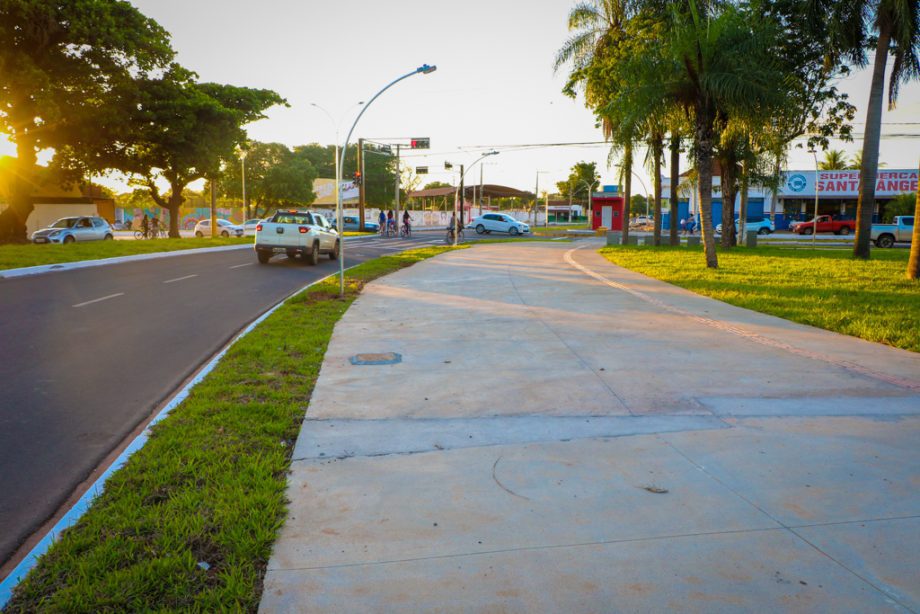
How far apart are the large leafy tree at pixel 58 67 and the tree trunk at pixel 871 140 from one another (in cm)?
2811

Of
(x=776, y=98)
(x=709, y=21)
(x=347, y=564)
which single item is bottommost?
(x=347, y=564)

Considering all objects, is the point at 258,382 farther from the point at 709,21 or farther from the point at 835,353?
the point at 709,21

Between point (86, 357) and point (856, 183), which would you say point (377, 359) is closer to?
point (86, 357)

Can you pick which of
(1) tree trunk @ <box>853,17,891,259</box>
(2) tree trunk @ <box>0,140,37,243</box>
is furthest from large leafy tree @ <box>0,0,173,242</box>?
(1) tree trunk @ <box>853,17,891,259</box>

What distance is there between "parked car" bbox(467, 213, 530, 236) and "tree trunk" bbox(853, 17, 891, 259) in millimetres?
29190

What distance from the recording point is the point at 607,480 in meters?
3.94

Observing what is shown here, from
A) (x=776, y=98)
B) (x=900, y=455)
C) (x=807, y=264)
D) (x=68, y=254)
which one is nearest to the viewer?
(x=900, y=455)

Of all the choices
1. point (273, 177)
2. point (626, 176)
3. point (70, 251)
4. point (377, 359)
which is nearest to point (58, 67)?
point (70, 251)

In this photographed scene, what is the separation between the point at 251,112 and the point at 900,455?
35.3m

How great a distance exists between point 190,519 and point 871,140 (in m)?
22.9

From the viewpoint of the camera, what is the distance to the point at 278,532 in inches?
130

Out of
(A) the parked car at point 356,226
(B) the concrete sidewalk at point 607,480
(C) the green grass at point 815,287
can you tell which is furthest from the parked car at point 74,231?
(B) the concrete sidewalk at point 607,480

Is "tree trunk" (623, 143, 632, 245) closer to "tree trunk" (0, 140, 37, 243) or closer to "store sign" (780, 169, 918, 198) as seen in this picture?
A: "store sign" (780, 169, 918, 198)

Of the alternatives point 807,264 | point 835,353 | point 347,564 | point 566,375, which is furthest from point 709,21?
point 347,564
